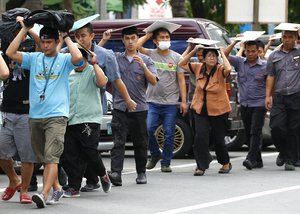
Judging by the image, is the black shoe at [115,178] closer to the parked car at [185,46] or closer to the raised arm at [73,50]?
the raised arm at [73,50]

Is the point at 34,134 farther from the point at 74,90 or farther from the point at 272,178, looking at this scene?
the point at 272,178

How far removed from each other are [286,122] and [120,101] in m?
3.05

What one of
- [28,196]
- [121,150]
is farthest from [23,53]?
[121,150]

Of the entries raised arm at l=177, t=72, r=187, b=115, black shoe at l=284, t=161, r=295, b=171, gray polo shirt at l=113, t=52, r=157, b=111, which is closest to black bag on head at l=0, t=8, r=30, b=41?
gray polo shirt at l=113, t=52, r=157, b=111

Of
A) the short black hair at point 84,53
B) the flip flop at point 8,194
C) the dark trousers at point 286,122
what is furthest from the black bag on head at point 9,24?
the dark trousers at point 286,122

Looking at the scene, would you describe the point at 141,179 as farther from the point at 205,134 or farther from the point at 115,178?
the point at 205,134

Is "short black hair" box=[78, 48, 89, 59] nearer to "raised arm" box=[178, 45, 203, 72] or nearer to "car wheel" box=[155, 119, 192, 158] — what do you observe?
"raised arm" box=[178, 45, 203, 72]

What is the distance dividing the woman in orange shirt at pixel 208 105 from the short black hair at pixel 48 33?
3.64 meters

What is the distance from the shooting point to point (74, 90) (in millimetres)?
11984

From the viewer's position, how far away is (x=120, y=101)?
43.2ft

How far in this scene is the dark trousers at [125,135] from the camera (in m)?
13.1

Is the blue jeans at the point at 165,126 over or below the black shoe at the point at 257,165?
over

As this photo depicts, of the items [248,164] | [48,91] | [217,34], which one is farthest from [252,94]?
[48,91]

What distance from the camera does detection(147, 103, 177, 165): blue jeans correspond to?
48.7 ft
